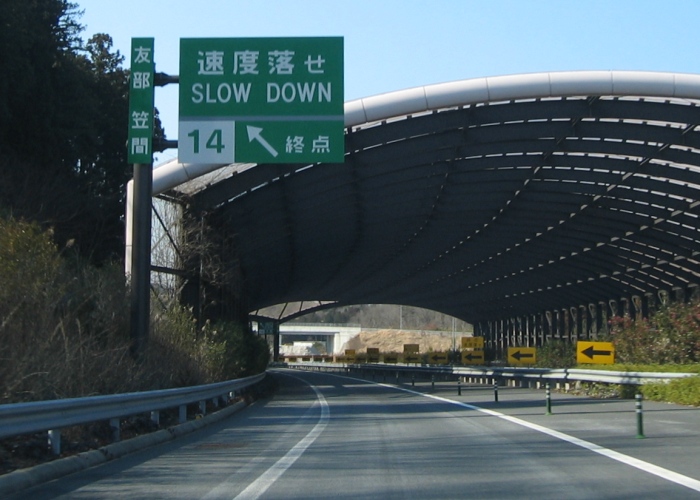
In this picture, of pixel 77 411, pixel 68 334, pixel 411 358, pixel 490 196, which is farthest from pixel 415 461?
pixel 411 358

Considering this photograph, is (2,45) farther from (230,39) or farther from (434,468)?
(434,468)

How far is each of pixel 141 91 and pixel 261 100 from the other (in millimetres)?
2582

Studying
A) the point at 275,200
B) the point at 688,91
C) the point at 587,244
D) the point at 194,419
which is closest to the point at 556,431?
the point at 194,419

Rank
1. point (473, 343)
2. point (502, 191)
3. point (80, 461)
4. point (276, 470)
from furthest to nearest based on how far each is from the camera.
→ point (473, 343) < point (502, 191) < point (80, 461) < point (276, 470)

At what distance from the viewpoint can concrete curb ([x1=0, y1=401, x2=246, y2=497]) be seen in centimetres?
951

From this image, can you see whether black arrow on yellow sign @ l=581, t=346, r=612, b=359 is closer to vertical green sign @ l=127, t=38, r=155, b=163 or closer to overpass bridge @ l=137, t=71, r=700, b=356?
overpass bridge @ l=137, t=71, r=700, b=356

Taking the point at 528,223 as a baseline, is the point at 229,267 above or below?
below

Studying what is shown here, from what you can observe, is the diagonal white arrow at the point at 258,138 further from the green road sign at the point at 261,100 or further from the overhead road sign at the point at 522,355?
the overhead road sign at the point at 522,355

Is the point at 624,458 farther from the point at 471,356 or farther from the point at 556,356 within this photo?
the point at 556,356

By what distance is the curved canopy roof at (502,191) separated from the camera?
2967 centimetres

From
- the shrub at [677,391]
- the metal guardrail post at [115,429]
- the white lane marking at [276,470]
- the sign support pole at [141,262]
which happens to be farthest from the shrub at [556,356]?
the metal guardrail post at [115,429]

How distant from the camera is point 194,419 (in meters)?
19.7

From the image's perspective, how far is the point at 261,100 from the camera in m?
19.5

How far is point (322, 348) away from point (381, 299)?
64905mm
